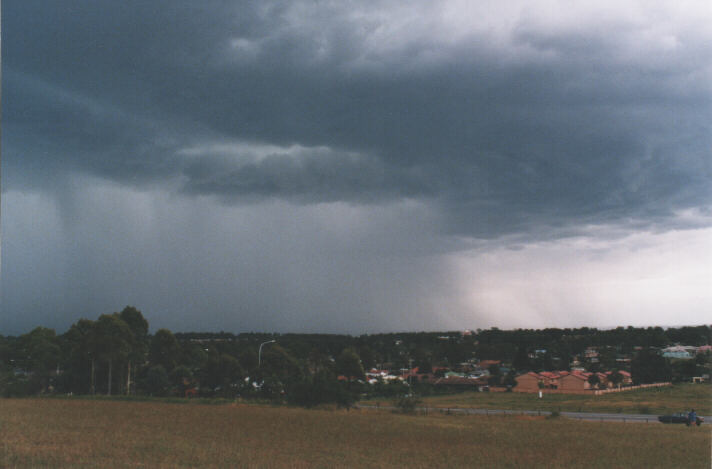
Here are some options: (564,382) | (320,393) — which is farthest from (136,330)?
(564,382)

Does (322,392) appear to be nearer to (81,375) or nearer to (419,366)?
(81,375)

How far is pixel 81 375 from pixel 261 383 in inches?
1070

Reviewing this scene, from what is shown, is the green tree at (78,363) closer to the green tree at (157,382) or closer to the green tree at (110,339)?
the green tree at (110,339)

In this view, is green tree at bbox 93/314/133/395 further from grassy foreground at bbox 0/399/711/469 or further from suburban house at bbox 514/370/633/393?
suburban house at bbox 514/370/633/393

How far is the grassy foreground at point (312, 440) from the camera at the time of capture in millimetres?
32750

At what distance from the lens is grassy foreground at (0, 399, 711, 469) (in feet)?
107

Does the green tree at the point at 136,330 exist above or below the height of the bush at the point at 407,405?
above

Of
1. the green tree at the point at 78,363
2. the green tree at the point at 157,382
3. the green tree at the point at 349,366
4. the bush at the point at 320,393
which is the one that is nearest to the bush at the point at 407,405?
the bush at the point at 320,393

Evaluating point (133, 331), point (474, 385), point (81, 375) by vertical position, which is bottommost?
point (474, 385)

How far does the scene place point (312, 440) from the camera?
140 feet

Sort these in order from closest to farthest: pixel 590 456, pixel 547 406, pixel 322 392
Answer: pixel 590 456
pixel 322 392
pixel 547 406

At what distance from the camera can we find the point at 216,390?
90812 millimetres

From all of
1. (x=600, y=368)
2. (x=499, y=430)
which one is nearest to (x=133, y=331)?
(x=499, y=430)

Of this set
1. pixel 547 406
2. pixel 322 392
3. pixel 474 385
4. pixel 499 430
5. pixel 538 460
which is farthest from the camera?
pixel 474 385
